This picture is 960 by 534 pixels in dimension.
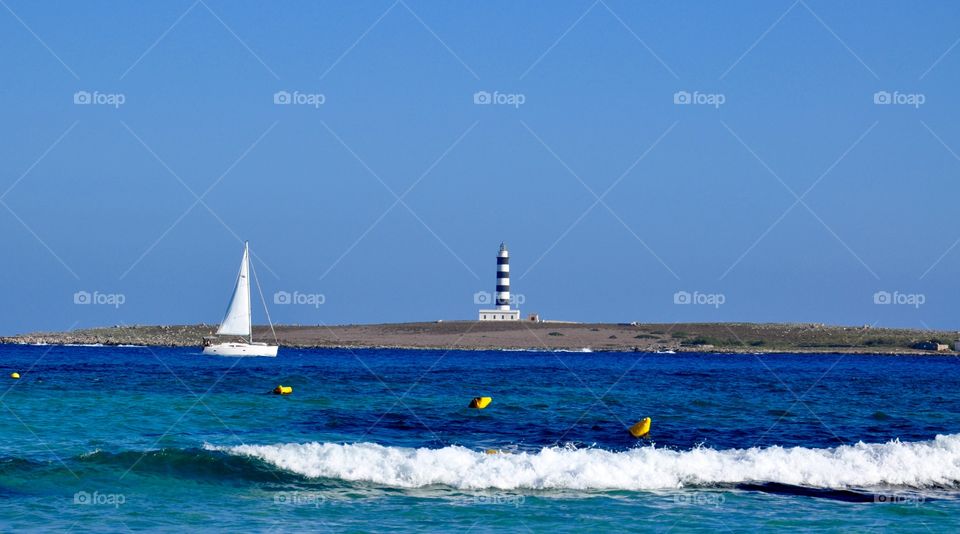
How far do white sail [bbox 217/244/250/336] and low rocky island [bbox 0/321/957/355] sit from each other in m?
41.4

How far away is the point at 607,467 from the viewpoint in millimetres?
22859

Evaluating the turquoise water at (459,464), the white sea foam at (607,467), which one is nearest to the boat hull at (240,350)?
the turquoise water at (459,464)

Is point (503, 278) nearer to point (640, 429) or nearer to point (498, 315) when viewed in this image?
point (498, 315)

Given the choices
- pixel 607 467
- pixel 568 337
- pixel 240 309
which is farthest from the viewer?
pixel 568 337

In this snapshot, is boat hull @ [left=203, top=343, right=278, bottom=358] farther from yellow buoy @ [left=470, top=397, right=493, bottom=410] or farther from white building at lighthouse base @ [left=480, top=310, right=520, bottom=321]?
A: white building at lighthouse base @ [left=480, top=310, right=520, bottom=321]

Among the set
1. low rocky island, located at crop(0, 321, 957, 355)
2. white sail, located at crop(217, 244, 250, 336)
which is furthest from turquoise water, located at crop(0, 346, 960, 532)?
low rocky island, located at crop(0, 321, 957, 355)

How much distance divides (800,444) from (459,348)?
9380 centimetres

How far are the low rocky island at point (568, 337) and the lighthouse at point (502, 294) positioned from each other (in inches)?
164

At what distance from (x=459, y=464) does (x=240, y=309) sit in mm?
59136

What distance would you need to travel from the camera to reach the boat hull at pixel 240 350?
79625 millimetres

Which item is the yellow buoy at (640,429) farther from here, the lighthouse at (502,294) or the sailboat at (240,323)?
the lighthouse at (502,294)

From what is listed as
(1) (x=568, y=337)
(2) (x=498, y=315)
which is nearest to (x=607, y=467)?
(1) (x=568, y=337)

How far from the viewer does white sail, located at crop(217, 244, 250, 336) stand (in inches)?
3086

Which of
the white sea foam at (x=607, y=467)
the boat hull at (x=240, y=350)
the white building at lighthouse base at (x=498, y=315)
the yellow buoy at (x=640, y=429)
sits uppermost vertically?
the white building at lighthouse base at (x=498, y=315)
